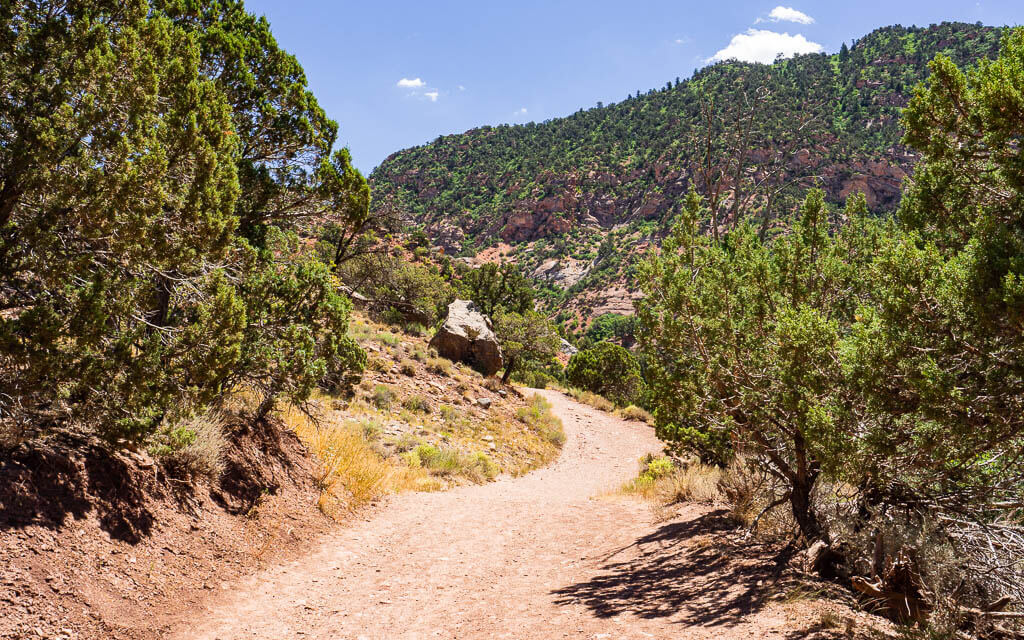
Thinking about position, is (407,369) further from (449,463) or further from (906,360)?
(906,360)

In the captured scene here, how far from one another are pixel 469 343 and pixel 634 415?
900cm

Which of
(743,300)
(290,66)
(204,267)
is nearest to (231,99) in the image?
(290,66)

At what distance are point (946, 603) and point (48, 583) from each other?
254 inches

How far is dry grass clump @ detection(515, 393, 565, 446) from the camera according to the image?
1964cm

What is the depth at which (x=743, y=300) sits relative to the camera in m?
5.82

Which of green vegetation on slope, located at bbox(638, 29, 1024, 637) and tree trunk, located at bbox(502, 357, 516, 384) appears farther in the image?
tree trunk, located at bbox(502, 357, 516, 384)

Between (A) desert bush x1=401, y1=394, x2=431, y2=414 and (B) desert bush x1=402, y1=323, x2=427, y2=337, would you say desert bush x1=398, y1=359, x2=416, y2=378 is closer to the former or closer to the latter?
(A) desert bush x1=401, y1=394, x2=431, y2=414

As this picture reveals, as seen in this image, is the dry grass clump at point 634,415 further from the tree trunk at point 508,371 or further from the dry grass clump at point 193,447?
the dry grass clump at point 193,447

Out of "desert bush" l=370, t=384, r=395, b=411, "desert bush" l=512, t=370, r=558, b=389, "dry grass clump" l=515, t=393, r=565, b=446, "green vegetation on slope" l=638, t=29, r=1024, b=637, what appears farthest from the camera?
"desert bush" l=512, t=370, r=558, b=389

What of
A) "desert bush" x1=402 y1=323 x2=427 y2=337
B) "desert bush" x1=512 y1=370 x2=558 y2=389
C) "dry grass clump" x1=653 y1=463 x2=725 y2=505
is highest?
"desert bush" x1=402 y1=323 x2=427 y2=337

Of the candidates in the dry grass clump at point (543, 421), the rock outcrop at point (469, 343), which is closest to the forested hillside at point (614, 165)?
the rock outcrop at point (469, 343)

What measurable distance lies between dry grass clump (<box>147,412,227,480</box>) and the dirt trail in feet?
4.79

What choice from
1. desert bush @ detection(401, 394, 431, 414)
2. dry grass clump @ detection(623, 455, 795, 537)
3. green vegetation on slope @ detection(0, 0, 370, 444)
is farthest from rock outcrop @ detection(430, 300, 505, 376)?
green vegetation on slope @ detection(0, 0, 370, 444)

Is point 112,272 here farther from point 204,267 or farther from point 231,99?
point 231,99
